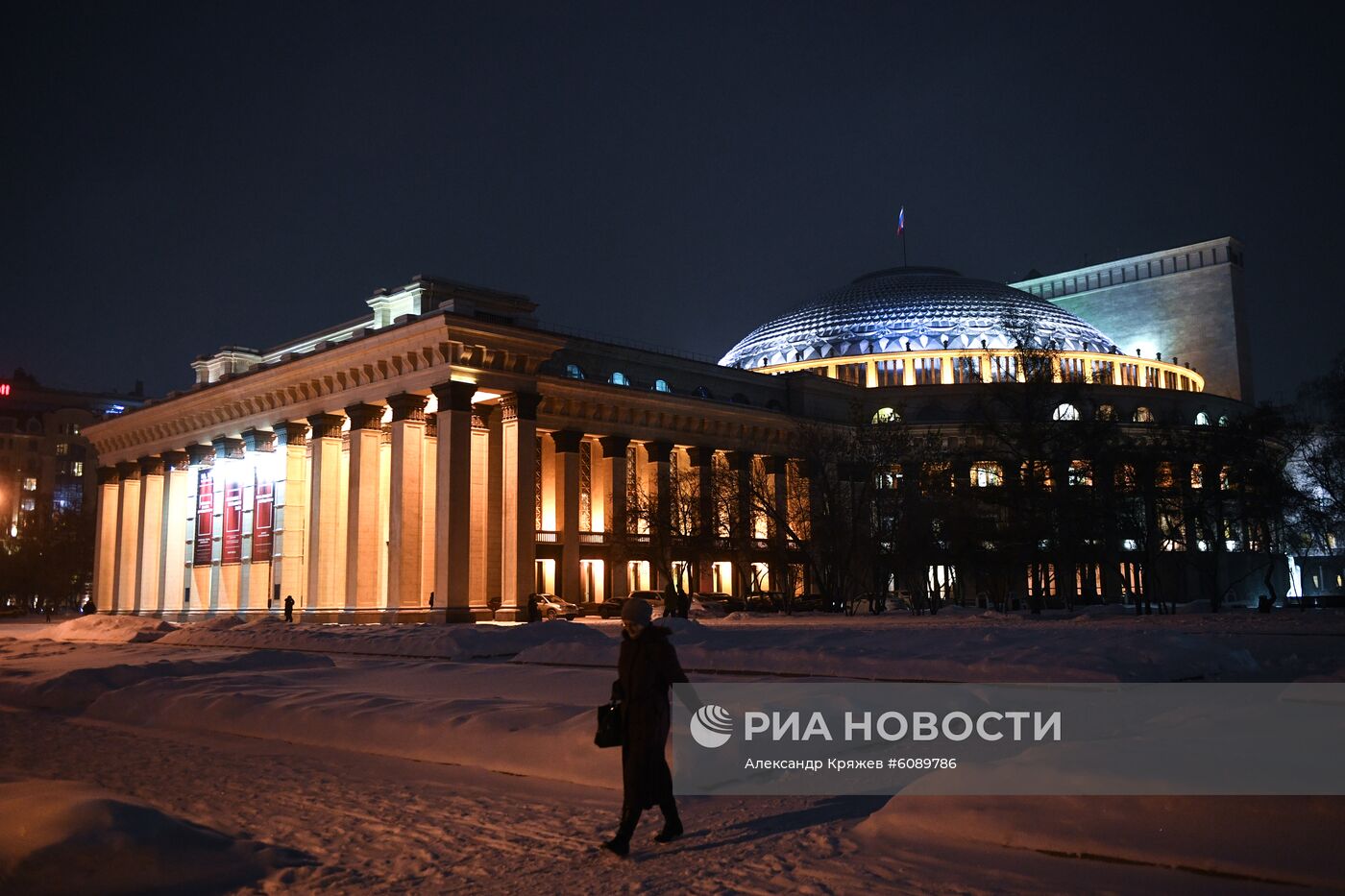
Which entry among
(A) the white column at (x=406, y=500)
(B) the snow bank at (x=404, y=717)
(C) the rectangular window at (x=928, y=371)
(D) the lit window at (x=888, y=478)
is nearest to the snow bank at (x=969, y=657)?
(B) the snow bank at (x=404, y=717)

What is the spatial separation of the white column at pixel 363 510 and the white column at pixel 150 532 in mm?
24602

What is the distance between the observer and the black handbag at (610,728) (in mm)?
8055

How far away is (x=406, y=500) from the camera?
50.5m

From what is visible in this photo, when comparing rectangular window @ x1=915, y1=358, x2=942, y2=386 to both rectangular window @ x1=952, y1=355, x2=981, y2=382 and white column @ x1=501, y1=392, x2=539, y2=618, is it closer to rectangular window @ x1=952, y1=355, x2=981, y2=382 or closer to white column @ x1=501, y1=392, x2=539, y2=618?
rectangular window @ x1=952, y1=355, x2=981, y2=382

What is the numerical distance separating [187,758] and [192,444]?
5942 cm

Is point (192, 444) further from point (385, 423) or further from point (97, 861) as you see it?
point (97, 861)

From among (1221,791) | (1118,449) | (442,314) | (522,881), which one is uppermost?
(442,314)

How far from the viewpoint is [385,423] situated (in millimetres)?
53750

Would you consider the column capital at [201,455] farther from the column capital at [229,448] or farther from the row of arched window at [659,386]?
the row of arched window at [659,386]

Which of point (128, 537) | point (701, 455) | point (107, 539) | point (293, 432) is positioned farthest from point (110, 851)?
point (107, 539)

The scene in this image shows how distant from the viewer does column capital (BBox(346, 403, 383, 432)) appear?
5272cm

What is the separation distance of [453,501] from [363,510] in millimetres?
7000

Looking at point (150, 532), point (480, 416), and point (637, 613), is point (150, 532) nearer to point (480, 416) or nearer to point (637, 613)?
point (480, 416)

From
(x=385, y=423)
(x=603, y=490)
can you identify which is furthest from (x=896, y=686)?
(x=603, y=490)
